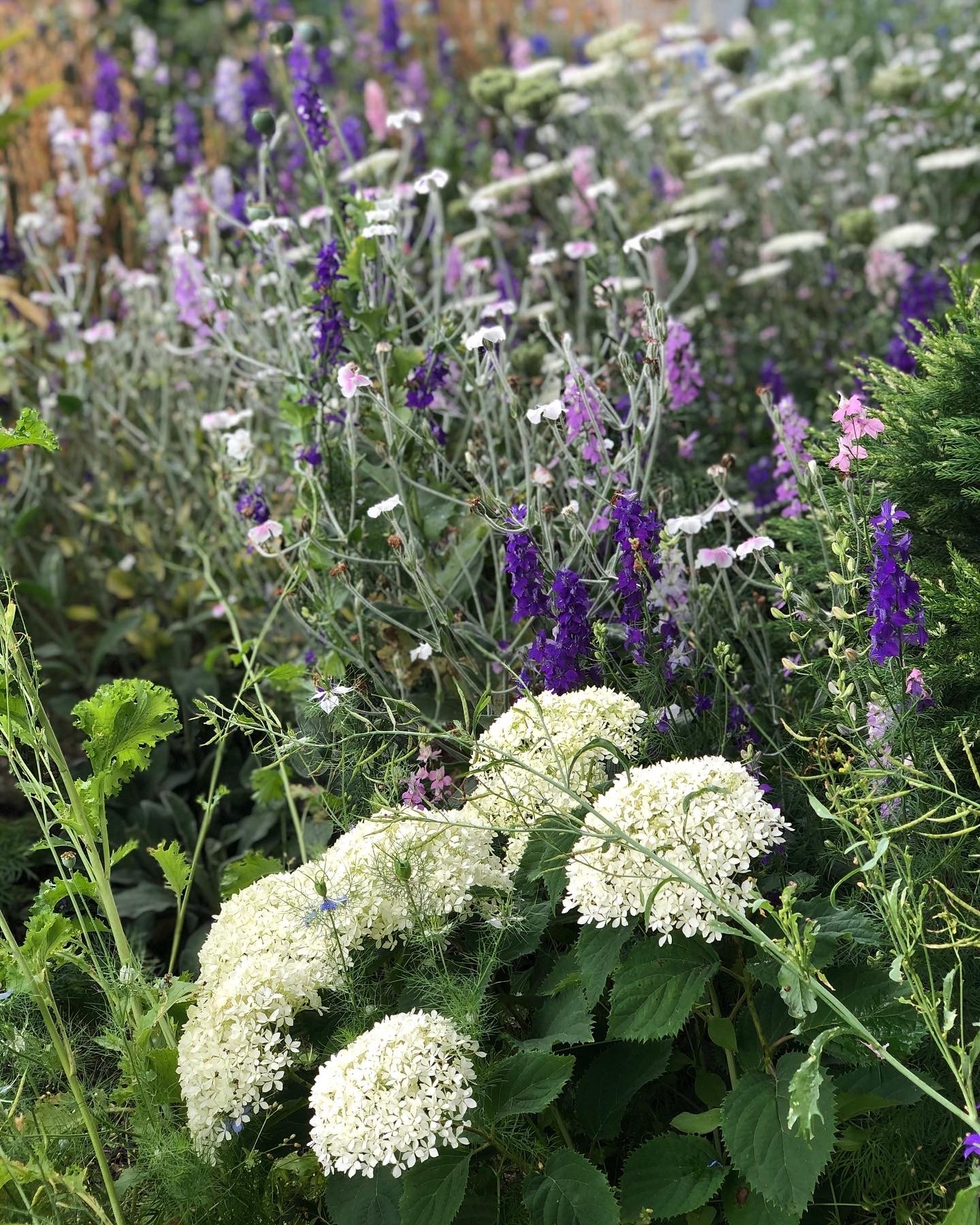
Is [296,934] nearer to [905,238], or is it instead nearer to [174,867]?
[174,867]

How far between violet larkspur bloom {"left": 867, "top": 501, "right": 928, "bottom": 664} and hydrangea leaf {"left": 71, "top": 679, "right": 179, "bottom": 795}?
3.32 ft

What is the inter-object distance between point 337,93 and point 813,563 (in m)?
5.36

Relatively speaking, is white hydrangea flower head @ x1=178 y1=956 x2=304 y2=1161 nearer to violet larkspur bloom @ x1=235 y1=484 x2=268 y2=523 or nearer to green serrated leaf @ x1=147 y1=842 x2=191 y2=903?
green serrated leaf @ x1=147 y1=842 x2=191 y2=903

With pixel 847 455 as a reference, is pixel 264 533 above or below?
below

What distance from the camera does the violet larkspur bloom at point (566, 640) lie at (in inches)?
83.4

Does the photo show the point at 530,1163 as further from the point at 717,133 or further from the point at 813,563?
the point at 717,133

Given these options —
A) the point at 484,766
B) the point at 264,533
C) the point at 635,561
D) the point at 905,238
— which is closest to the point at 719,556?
the point at 635,561

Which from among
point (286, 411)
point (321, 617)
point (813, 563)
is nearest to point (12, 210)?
point (286, 411)

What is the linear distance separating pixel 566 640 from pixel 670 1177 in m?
0.81

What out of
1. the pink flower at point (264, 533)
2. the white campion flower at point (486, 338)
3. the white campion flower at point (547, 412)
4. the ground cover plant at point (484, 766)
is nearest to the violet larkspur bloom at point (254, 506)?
the ground cover plant at point (484, 766)

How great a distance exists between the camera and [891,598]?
1701 mm

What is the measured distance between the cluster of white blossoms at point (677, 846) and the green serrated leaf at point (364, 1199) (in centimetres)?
41

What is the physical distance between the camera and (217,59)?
7.68 m

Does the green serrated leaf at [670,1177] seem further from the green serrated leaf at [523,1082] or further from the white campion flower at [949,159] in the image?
the white campion flower at [949,159]
